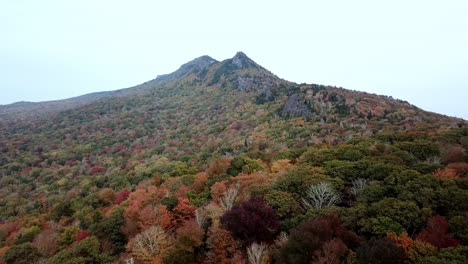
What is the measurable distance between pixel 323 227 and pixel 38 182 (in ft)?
290

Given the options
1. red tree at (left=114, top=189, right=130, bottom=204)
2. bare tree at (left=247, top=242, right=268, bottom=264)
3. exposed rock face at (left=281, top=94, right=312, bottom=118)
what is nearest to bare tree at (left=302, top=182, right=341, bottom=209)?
bare tree at (left=247, top=242, right=268, bottom=264)

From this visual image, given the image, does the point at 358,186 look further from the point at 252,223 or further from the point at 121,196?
the point at 121,196

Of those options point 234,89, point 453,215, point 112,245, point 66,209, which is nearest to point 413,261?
point 453,215

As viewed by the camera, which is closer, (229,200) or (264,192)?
(229,200)

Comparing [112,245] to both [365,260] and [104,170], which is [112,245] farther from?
[104,170]

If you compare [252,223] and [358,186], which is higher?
[252,223]

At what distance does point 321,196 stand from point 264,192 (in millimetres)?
6851

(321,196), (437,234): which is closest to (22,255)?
(321,196)

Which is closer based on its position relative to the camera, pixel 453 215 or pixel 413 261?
pixel 413 261

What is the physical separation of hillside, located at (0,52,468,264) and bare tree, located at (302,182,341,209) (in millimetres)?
267

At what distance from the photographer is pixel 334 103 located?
88000 millimetres

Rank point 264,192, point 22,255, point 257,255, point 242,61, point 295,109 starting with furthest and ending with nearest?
point 242,61 → point 295,109 → point 264,192 → point 22,255 → point 257,255

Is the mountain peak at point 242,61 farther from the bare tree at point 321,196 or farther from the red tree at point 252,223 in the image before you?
the red tree at point 252,223

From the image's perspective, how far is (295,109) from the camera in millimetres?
92375
